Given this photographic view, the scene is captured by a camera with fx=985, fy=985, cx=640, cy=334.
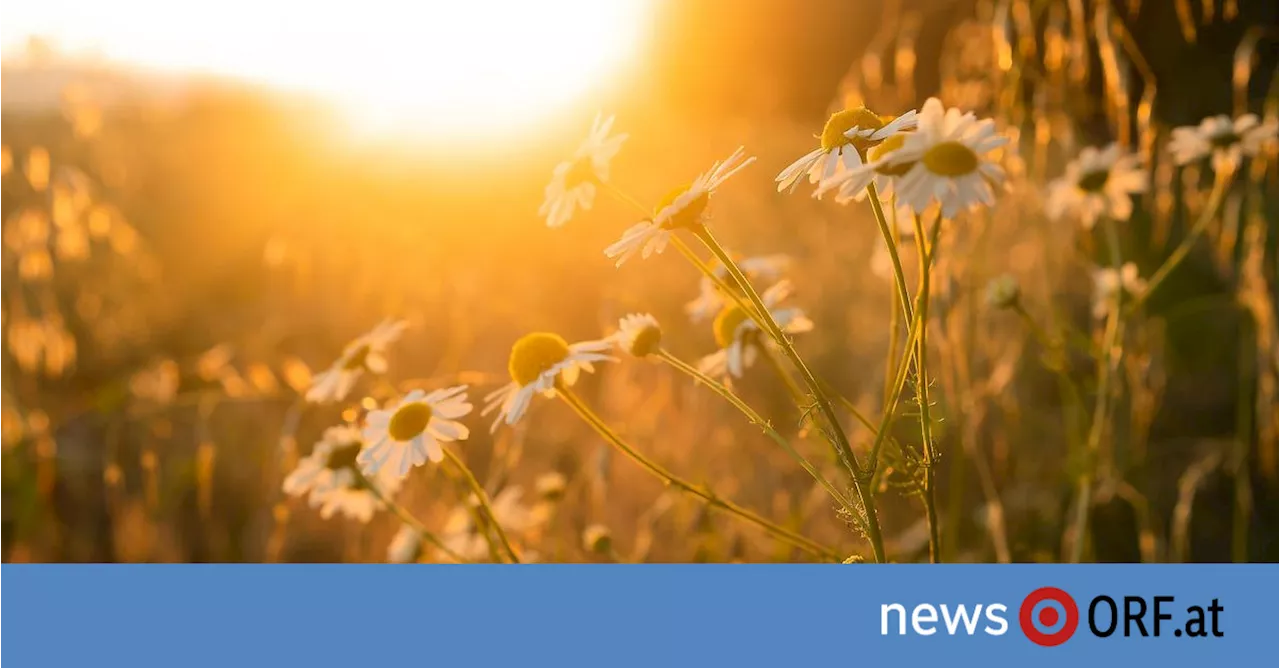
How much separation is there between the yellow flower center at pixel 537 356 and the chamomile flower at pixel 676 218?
0.21m

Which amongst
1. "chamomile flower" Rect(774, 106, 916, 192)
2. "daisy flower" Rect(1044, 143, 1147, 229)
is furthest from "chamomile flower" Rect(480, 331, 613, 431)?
"daisy flower" Rect(1044, 143, 1147, 229)

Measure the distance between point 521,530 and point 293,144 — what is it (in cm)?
375

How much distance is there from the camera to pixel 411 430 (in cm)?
97

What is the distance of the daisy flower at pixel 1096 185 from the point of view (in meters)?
1.51

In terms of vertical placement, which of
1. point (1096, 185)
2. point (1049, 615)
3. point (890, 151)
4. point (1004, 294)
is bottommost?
point (1049, 615)

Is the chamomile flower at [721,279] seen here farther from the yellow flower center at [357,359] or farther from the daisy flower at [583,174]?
the yellow flower center at [357,359]

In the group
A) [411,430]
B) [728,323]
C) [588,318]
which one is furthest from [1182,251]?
[588,318]

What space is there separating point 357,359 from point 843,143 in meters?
0.73

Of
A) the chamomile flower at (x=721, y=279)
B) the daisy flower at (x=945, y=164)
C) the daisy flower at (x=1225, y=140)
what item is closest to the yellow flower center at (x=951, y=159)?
the daisy flower at (x=945, y=164)

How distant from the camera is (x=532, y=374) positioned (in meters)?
0.96

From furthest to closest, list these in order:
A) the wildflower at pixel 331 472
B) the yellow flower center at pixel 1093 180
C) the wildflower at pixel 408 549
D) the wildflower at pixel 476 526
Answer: the yellow flower center at pixel 1093 180, the wildflower at pixel 408 549, the wildflower at pixel 476 526, the wildflower at pixel 331 472

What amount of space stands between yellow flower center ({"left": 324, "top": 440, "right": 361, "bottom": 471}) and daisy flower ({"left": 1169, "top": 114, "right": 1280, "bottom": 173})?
3.96 feet

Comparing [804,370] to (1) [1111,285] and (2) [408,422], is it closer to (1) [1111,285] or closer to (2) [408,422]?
(2) [408,422]

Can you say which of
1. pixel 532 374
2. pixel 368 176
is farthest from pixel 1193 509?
pixel 368 176
